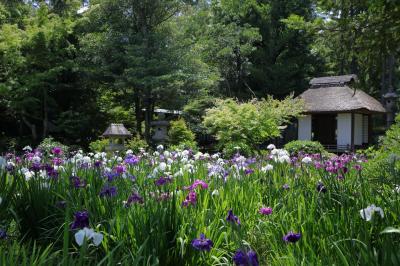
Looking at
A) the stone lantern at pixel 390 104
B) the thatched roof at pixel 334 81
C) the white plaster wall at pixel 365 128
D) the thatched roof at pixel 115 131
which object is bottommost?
the white plaster wall at pixel 365 128

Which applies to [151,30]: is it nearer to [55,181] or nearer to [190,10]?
[190,10]

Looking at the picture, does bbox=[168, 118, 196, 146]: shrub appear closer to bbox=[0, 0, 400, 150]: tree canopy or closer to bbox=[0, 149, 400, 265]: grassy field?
bbox=[0, 0, 400, 150]: tree canopy

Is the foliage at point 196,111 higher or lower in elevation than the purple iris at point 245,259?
higher

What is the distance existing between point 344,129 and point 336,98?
1.65m

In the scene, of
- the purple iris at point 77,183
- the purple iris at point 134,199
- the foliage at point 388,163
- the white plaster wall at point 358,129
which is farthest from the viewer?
the white plaster wall at point 358,129

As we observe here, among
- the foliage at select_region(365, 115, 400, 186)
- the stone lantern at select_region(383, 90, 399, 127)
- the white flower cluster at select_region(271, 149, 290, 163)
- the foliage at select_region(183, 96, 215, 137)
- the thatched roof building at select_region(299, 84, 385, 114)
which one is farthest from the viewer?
the stone lantern at select_region(383, 90, 399, 127)

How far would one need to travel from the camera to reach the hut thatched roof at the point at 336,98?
20312 millimetres

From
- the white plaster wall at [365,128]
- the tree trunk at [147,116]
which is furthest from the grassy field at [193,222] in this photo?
the white plaster wall at [365,128]

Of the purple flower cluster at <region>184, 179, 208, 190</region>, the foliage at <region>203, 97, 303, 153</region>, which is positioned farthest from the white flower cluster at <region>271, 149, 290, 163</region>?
the foliage at <region>203, 97, 303, 153</region>

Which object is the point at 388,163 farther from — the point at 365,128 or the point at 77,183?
the point at 365,128

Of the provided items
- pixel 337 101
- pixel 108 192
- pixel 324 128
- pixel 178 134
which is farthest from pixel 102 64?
pixel 108 192

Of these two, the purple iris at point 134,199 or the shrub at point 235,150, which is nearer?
the purple iris at point 134,199

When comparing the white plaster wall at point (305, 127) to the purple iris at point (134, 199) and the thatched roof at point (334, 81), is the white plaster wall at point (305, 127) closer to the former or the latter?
the thatched roof at point (334, 81)

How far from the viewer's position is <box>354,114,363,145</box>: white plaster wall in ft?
70.0
